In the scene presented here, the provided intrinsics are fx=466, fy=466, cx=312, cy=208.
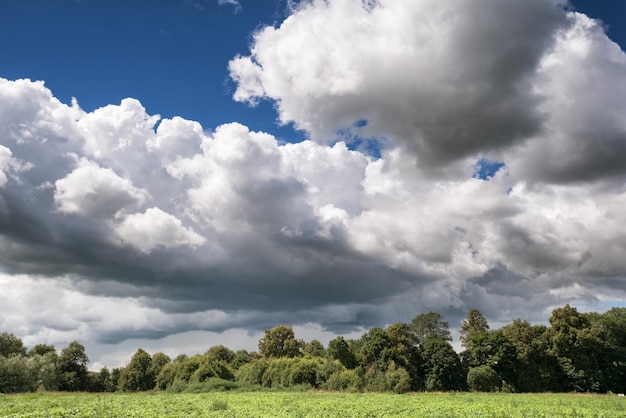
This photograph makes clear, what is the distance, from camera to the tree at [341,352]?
89.2 meters

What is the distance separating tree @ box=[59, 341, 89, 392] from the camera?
9612 cm

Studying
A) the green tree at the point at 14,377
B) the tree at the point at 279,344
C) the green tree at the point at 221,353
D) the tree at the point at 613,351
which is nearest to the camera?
the green tree at the point at 14,377

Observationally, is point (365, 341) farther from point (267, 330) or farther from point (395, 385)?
point (267, 330)

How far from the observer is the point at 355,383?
229 feet

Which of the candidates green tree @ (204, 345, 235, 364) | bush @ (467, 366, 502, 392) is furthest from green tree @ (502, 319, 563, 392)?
green tree @ (204, 345, 235, 364)

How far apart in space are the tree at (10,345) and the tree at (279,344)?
48.7 meters

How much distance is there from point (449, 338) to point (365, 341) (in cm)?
2076

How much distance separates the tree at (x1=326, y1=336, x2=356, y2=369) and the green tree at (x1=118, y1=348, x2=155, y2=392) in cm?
5292

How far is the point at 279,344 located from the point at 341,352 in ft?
81.3

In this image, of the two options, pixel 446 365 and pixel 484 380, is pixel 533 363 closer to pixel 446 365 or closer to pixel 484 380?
pixel 484 380

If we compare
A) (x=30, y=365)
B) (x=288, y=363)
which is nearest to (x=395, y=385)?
(x=288, y=363)

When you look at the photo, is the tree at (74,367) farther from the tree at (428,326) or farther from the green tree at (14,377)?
the tree at (428,326)

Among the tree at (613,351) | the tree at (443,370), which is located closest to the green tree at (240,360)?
the tree at (443,370)

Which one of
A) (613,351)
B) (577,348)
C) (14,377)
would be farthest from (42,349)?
(613,351)
